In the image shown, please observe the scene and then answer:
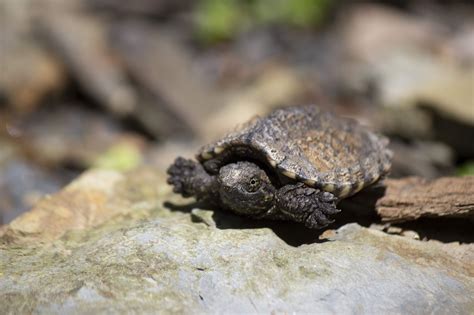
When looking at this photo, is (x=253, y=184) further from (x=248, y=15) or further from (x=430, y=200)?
(x=248, y=15)

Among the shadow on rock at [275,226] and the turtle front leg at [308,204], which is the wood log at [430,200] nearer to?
the shadow on rock at [275,226]

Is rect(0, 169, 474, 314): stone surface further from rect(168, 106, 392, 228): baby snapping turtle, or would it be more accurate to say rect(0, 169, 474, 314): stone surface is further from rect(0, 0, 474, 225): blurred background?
rect(0, 0, 474, 225): blurred background

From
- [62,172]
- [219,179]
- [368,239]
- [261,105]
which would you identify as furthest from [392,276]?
[261,105]

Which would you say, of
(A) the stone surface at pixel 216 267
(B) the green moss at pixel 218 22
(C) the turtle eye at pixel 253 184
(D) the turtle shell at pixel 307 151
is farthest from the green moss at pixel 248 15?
(C) the turtle eye at pixel 253 184

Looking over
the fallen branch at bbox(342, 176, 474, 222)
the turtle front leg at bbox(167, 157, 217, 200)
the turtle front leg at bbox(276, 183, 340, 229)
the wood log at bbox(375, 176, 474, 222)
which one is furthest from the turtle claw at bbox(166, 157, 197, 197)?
the wood log at bbox(375, 176, 474, 222)

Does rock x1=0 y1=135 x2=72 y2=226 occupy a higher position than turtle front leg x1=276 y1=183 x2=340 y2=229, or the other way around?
rock x1=0 y1=135 x2=72 y2=226

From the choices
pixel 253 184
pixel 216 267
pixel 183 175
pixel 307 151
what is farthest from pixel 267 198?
pixel 183 175
